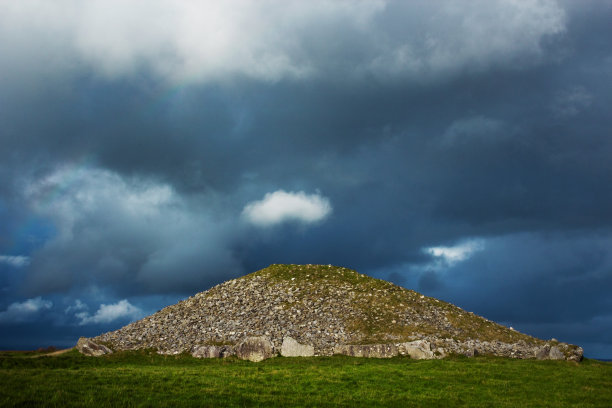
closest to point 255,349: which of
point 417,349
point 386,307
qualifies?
point 417,349

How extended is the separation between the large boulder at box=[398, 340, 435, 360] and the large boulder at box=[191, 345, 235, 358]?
2075cm

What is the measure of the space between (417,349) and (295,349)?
14.4m

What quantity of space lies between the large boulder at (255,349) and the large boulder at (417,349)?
1562 centimetres

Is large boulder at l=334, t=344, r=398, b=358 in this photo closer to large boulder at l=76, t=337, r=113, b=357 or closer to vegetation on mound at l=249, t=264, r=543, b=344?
vegetation on mound at l=249, t=264, r=543, b=344

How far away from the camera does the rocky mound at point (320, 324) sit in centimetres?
5575

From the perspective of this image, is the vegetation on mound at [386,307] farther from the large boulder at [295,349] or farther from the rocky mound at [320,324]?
the large boulder at [295,349]

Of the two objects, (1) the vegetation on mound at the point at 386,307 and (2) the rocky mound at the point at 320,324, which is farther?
(1) the vegetation on mound at the point at 386,307

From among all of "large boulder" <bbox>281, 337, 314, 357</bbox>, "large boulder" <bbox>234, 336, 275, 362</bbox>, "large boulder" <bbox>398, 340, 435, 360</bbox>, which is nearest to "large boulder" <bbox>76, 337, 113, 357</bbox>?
"large boulder" <bbox>234, 336, 275, 362</bbox>

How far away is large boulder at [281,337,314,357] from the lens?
177 ft

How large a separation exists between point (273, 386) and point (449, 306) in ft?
161

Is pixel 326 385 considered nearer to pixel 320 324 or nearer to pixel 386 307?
pixel 320 324

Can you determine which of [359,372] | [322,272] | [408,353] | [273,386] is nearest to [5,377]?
[273,386]

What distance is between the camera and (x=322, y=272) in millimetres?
82125

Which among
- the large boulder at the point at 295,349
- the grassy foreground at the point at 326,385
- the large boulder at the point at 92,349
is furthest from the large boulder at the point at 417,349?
the large boulder at the point at 92,349
